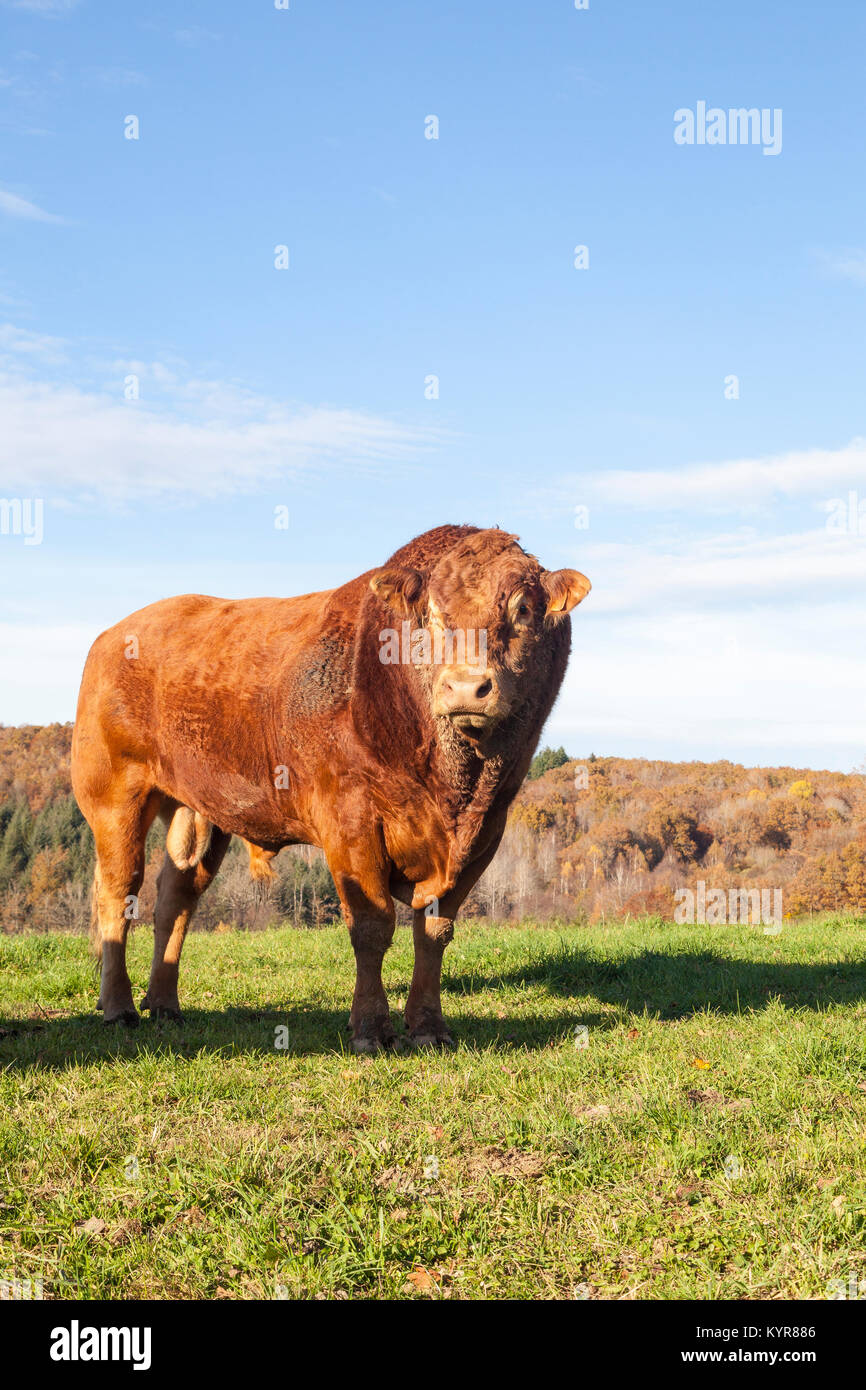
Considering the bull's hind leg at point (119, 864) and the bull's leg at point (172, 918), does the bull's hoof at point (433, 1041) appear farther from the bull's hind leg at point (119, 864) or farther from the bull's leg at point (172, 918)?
the bull's hind leg at point (119, 864)

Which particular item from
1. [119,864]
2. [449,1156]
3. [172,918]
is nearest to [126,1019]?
[172,918]

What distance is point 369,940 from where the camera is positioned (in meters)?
6.43

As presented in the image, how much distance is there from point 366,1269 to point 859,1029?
4.23 metres

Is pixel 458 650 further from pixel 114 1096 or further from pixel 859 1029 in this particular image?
pixel 859 1029

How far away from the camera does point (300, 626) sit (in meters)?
7.39

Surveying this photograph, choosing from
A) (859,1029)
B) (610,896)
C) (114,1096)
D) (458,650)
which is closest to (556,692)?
(458,650)

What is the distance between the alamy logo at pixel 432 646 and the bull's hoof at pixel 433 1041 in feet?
7.63

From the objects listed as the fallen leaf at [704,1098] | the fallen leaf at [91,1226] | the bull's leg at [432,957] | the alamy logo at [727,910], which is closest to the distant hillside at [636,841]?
the alamy logo at [727,910]

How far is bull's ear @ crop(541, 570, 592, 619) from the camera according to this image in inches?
248

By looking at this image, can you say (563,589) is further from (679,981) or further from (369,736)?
(679,981)

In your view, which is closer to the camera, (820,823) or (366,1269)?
(366,1269)
